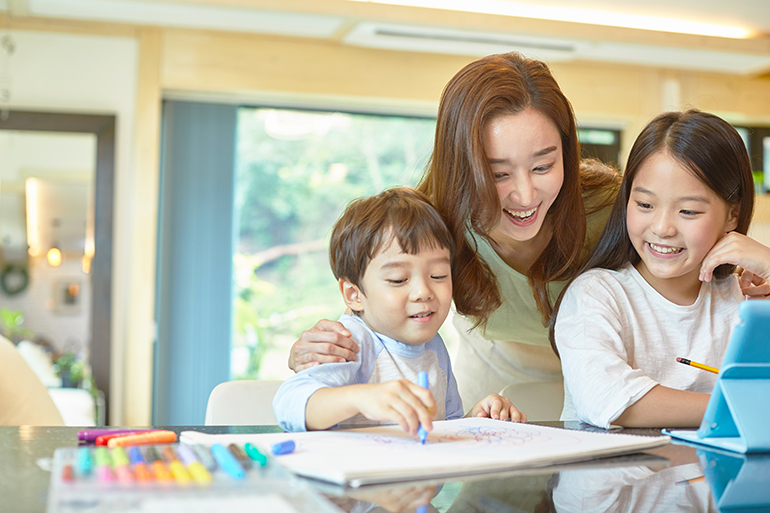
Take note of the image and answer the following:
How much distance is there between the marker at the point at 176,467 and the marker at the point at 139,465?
2 centimetres

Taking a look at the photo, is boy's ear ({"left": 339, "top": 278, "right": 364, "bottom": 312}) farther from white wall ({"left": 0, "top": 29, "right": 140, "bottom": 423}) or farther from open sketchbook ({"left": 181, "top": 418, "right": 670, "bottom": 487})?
white wall ({"left": 0, "top": 29, "right": 140, "bottom": 423})

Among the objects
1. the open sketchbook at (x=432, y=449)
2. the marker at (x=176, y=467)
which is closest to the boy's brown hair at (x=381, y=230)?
the open sketchbook at (x=432, y=449)

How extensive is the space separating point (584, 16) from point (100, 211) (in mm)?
2877

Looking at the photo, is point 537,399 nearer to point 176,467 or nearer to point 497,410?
point 497,410

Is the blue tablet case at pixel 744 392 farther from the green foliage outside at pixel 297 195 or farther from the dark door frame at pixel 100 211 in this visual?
the green foliage outside at pixel 297 195

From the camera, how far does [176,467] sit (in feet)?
1.90

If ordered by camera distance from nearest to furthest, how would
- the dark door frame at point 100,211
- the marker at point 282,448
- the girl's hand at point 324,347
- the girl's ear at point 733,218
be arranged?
1. the marker at point 282,448
2. the girl's hand at point 324,347
3. the girl's ear at point 733,218
4. the dark door frame at point 100,211

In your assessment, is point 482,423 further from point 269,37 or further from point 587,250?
point 269,37

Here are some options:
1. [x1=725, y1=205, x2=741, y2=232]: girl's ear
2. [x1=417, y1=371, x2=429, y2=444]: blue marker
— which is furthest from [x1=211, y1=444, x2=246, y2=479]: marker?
[x1=725, y1=205, x2=741, y2=232]: girl's ear

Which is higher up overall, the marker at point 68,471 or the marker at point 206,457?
the marker at point 68,471

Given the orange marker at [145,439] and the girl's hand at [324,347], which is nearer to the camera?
the orange marker at [145,439]

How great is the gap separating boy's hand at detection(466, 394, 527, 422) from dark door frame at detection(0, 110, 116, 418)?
321 cm

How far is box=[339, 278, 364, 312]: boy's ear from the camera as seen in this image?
3.74 feet

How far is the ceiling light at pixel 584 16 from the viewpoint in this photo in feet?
12.7
